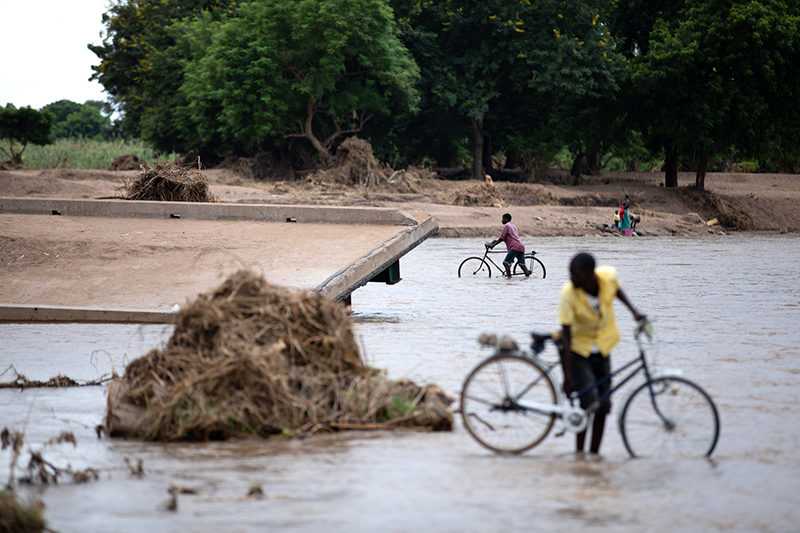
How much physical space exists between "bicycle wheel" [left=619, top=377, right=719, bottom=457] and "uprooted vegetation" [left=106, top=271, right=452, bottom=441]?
1.53 m

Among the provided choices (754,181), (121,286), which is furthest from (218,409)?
(754,181)

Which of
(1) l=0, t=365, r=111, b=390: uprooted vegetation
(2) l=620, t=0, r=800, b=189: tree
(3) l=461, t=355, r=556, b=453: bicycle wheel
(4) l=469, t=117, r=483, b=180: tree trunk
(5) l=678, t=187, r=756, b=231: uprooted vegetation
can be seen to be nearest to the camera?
(3) l=461, t=355, r=556, b=453: bicycle wheel

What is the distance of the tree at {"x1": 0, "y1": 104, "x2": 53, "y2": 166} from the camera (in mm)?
→ 62719

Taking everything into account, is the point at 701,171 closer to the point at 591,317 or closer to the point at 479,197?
the point at 479,197

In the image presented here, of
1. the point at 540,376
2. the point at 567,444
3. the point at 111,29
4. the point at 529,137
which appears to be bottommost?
the point at 567,444

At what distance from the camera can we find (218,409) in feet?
22.5

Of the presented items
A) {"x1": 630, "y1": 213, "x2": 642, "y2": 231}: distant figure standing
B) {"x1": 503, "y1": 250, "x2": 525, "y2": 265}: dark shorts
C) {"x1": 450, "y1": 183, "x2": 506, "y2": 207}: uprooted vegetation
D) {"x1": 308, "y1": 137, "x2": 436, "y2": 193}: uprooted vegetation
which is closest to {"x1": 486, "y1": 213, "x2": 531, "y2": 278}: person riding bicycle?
{"x1": 503, "y1": 250, "x2": 525, "y2": 265}: dark shorts

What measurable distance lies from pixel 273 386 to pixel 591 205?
135 ft

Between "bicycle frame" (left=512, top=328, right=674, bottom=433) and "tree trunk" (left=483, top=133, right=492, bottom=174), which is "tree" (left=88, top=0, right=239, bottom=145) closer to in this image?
"tree trunk" (left=483, top=133, right=492, bottom=174)

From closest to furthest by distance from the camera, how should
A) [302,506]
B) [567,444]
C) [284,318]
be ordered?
[302,506]
[567,444]
[284,318]

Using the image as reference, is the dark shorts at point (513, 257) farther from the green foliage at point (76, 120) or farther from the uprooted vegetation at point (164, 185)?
the green foliage at point (76, 120)

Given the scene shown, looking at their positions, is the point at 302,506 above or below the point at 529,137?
below

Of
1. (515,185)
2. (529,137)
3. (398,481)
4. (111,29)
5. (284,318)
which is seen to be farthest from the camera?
(111,29)

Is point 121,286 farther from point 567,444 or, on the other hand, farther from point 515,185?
point 515,185
